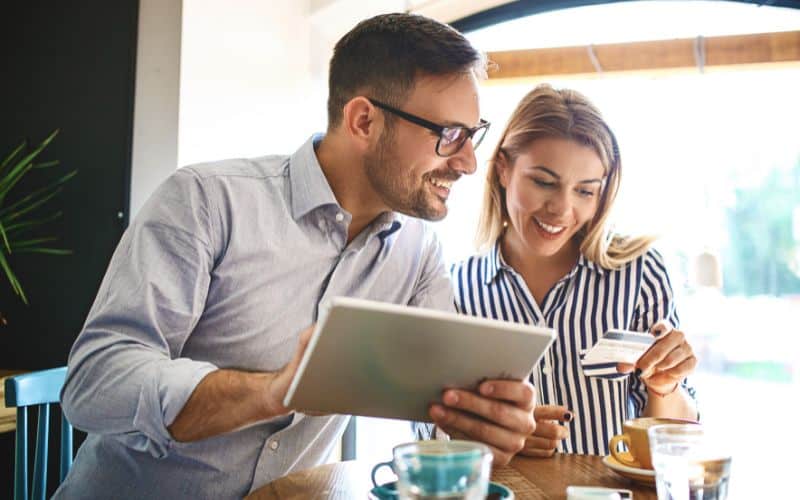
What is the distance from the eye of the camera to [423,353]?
0.96 metres

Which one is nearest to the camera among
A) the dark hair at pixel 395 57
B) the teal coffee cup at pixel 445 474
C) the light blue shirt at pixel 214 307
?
the teal coffee cup at pixel 445 474

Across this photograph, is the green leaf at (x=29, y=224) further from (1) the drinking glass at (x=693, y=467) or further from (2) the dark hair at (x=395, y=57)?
(1) the drinking glass at (x=693, y=467)

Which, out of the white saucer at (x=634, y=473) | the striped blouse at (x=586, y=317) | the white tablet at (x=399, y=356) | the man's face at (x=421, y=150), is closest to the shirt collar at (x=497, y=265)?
the striped blouse at (x=586, y=317)

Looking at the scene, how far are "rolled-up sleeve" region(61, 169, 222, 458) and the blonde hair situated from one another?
91cm

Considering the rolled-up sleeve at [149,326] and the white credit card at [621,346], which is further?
the white credit card at [621,346]

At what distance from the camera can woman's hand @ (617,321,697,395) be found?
1.60 metres

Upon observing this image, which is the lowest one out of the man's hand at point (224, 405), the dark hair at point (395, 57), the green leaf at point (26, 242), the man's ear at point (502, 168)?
the man's hand at point (224, 405)

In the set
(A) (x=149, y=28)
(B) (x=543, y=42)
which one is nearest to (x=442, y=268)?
(A) (x=149, y=28)

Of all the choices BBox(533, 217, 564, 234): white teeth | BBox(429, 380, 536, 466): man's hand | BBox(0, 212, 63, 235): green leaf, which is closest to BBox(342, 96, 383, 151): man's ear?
BBox(533, 217, 564, 234): white teeth

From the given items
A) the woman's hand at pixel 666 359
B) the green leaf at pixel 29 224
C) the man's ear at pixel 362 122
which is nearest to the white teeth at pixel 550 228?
the woman's hand at pixel 666 359

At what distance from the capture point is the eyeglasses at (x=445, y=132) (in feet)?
5.55

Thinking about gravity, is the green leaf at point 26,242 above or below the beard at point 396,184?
below

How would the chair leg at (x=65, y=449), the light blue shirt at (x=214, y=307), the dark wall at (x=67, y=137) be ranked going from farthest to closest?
1. the dark wall at (x=67, y=137)
2. the chair leg at (x=65, y=449)
3. the light blue shirt at (x=214, y=307)

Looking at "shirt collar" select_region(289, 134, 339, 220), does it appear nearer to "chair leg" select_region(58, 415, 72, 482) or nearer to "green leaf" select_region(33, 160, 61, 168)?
"chair leg" select_region(58, 415, 72, 482)
